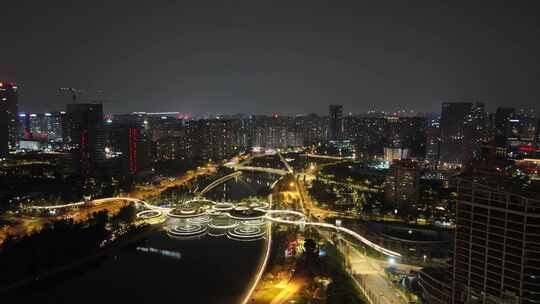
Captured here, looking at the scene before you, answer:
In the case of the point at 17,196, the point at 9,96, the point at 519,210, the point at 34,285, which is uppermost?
the point at 9,96

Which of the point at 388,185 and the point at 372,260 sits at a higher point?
the point at 388,185

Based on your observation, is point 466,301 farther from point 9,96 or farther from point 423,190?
point 9,96

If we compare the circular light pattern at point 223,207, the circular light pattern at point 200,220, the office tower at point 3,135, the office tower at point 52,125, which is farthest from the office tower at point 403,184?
the office tower at point 52,125

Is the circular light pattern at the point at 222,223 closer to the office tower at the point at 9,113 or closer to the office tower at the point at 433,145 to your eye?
the office tower at the point at 433,145

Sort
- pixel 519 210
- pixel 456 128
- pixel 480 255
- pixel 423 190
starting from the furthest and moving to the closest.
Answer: pixel 456 128 → pixel 423 190 → pixel 480 255 → pixel 519 210

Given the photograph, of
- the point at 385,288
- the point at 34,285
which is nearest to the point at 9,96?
the point at 34,285

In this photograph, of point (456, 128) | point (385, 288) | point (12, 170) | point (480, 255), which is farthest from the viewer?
point (456, 128)

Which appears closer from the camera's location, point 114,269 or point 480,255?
point 480,255

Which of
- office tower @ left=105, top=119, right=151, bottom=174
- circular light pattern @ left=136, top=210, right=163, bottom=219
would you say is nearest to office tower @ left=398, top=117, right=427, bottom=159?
office tower @ left=105, top=119, right=151, bottom=174
